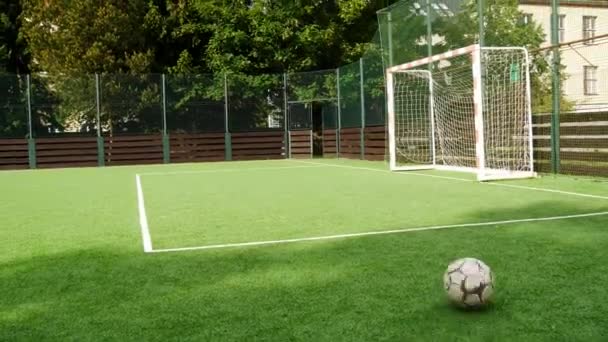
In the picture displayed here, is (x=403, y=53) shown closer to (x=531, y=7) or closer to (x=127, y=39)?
(x=531, y=7)

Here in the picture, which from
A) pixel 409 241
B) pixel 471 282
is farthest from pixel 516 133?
pixel 471 282

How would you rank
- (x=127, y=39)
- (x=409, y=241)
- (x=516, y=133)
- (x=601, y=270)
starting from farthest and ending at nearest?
(x=127, y=39) < (x=516, y=133) < (x=409, y=241) < (x=601, y=270)

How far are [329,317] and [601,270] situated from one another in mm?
1915

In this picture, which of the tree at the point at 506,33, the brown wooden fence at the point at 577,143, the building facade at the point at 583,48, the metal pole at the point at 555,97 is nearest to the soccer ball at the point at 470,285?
the brown wooden fence at the point at 577,143

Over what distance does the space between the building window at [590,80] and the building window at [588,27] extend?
46 cm

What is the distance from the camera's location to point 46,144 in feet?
66.1

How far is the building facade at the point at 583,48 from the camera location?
1056cm

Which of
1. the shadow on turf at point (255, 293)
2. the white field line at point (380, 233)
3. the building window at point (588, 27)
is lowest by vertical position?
the shadow on turf at point (255, 293)

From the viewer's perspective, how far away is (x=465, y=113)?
1329 cm

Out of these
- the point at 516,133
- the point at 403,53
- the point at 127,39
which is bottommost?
the point at 516,133

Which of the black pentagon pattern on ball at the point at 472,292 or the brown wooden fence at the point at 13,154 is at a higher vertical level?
the brown wooden fence at the point at 13,154

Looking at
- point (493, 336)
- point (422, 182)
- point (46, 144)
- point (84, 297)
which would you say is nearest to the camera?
point (493, 336)

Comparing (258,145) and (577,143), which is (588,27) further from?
(258,145)

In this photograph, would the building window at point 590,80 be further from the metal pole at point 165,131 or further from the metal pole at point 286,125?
the metal pole at point 165,131
